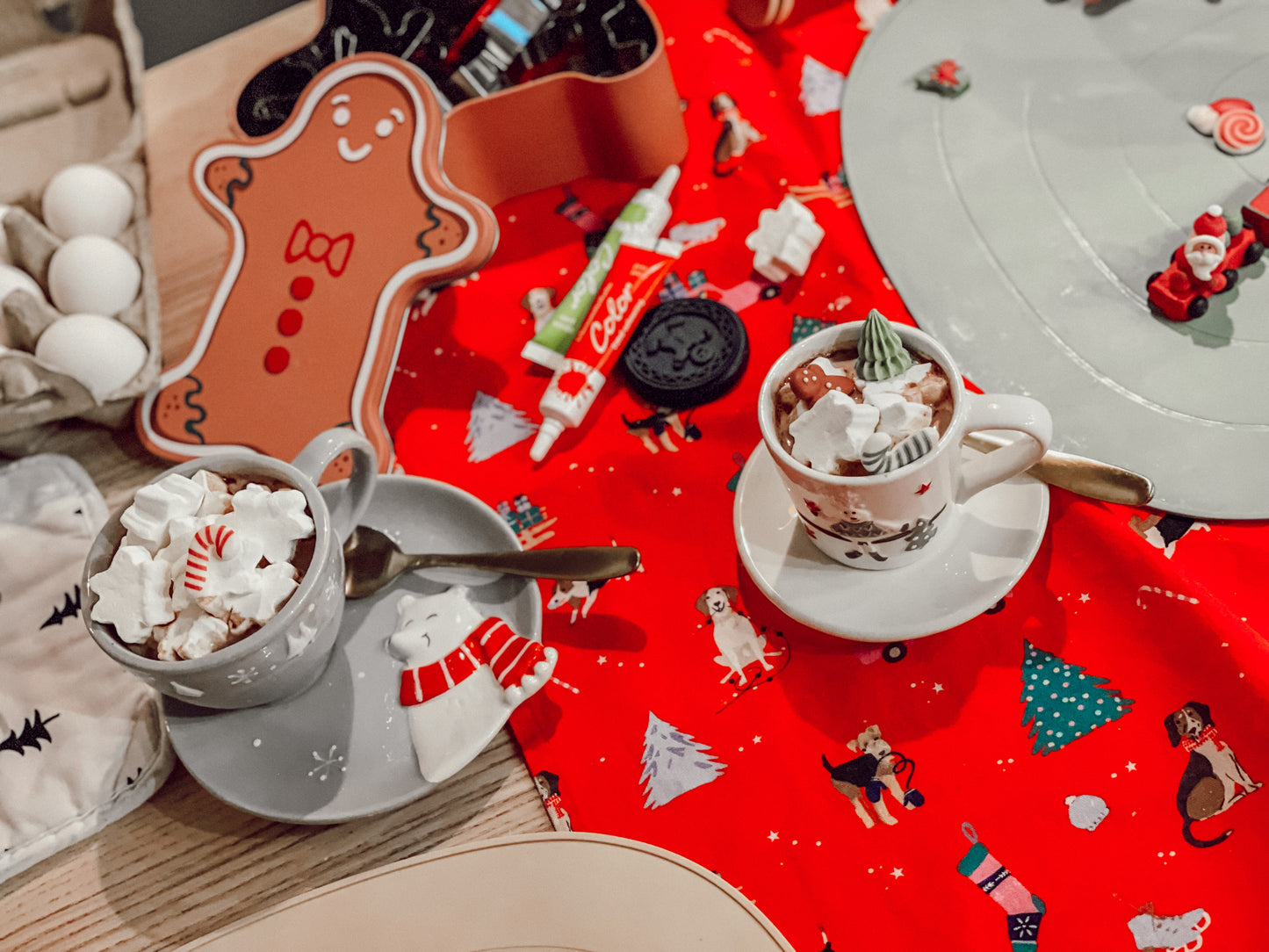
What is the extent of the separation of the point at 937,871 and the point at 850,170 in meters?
0.58

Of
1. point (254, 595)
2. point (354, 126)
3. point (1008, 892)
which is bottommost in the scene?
point (1008, 892)

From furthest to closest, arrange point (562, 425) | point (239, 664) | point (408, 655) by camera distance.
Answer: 1. point (562, 425)
2. point (408, 655)
3. point (239, 664)

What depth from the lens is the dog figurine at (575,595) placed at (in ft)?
2.23

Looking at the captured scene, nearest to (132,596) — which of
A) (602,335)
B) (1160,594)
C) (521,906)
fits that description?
(521,906)

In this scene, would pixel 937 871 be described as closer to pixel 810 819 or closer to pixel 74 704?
pixel 810 819

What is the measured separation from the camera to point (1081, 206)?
74 cm

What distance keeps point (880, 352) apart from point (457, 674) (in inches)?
13.5

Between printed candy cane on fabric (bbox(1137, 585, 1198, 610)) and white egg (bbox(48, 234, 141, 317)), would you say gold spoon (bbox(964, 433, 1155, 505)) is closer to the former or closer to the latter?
printed candy cane on fabric (bbox(1137, 585, 1198, 610))

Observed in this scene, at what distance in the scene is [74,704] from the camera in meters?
0.65

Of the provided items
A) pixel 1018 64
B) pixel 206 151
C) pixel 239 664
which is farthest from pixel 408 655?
pixel 1018 64

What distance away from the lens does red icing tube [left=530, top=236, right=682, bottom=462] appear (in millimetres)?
741

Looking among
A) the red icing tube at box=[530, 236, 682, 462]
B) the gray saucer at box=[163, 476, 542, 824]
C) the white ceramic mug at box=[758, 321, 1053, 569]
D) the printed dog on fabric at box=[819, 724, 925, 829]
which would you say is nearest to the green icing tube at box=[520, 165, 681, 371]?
the red icing tube at box=[530, 236, 682, 462]

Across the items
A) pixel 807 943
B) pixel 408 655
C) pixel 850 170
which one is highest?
pixel 850 170

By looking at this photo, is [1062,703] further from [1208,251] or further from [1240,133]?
[1240,133]
